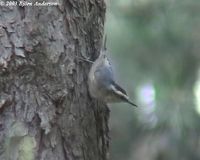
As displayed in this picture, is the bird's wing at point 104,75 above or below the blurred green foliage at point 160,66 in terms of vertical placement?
above

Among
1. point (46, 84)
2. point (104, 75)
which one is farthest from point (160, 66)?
point (46, 84)

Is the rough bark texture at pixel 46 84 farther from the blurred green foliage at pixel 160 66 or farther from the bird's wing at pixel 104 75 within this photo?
the blurred green foliage at pixel 160 66

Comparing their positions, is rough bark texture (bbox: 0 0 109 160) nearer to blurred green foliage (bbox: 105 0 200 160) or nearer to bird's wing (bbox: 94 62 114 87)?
bird's wing (bbox: 94 62 114 87)

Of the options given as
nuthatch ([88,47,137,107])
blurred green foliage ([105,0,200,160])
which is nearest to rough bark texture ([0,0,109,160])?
nuthatch ([88,47,137,107])

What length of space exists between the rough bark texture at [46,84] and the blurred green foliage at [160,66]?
3.97 ft

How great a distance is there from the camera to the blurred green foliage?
10.4 feet

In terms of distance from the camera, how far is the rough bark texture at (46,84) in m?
1.79

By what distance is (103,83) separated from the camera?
2.11 m

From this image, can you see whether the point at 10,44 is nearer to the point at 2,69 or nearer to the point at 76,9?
the point at 2,69

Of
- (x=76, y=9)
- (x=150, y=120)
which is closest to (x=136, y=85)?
(x=150, y=120)

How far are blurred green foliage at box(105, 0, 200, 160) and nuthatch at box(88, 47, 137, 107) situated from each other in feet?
3.52

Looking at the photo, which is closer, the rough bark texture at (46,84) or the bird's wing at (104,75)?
the rough bark texture at (46,84)

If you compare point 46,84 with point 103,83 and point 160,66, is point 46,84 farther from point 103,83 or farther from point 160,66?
point 160,66

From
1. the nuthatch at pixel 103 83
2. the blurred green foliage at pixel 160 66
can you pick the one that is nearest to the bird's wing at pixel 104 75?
the nuthatch at pixel 103 83
